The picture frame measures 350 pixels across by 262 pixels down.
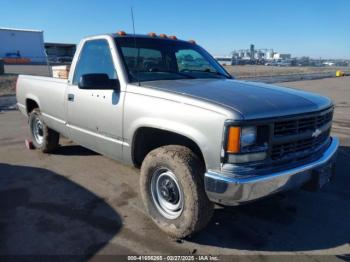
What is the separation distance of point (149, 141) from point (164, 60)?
117cm

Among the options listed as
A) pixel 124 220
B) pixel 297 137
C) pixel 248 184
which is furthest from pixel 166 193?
pixel 297 137

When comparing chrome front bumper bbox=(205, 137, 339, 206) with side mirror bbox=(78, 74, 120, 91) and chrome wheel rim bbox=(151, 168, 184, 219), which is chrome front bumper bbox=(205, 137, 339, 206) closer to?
chrome wheel rim bbox=(151, 168, 184, 219)

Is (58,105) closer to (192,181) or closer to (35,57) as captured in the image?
(192,181)

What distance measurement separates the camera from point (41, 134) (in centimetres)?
600

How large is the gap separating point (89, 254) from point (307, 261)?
6.12 ft

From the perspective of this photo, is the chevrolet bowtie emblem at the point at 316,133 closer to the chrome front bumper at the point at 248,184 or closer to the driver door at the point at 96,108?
the chrome front bumper at the point at 248,184

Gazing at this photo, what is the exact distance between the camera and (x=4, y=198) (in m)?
4.06

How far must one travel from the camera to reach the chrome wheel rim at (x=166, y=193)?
322cm

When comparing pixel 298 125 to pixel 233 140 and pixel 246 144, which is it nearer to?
pixel 246 144

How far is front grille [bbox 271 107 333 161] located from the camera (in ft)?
9.41

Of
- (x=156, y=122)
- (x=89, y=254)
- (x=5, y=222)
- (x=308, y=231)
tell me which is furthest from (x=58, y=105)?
(x=308, y=231)

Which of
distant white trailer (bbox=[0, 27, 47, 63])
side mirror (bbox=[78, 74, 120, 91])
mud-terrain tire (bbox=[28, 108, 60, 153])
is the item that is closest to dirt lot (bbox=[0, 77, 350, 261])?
mud-terrain tire (bbox=[28, 108, 60, 153])

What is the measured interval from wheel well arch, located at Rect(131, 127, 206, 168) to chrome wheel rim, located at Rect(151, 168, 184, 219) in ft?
1.05

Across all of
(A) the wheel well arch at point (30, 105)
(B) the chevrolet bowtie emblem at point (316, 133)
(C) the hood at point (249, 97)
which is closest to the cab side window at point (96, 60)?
(C) the hood at point (249, 97)
